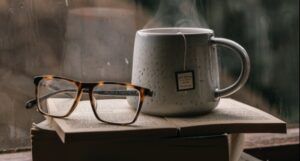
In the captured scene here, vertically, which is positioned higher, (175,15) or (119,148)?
(175,15)

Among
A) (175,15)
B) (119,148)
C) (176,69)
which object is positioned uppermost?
(175,15)

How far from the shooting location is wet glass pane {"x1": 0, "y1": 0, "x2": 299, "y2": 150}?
38.0 inches

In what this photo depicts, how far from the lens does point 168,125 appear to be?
751 millimetres

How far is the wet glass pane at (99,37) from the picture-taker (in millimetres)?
965

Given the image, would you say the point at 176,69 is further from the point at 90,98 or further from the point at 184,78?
the point at 90,98

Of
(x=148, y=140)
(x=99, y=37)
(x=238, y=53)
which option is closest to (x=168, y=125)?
(x=148, y=140)

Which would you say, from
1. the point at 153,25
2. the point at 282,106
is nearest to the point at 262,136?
the point at 282,106

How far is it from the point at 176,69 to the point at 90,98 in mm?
134

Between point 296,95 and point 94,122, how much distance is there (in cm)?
60

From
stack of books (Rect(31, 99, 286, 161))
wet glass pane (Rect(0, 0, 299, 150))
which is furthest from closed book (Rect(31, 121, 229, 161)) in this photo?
wet glass pane (Rect(0, 0, 299, 150))

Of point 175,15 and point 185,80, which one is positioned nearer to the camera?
point 185,80

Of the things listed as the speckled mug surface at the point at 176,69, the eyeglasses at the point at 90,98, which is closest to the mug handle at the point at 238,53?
the speckled mug surface at the point at 176,69

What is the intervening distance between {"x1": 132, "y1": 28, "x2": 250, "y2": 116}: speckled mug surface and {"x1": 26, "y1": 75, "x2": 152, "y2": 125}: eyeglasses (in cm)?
3

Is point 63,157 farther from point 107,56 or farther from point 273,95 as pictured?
point 273,95
